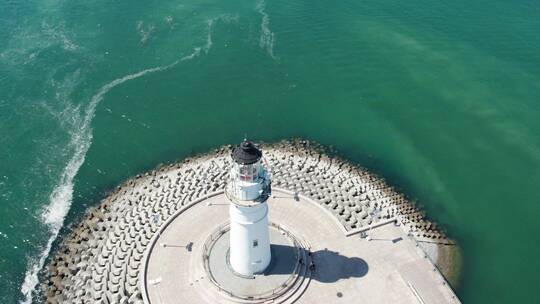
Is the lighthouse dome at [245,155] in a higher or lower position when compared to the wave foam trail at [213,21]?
higher

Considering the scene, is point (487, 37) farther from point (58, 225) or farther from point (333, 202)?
point (58, 225)

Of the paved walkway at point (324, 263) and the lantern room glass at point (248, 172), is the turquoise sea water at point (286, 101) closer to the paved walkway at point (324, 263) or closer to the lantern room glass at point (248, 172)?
the paved walkway at point (324, 263)

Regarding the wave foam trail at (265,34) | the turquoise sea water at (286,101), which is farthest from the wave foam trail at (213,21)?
the wave foam trail at (265,34)

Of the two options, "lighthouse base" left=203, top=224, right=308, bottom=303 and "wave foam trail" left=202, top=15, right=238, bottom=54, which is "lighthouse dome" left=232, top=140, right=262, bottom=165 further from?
"wave foam trail" left=202, top=15, right=238, bottom=54

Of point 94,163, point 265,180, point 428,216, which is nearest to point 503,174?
point 428,216

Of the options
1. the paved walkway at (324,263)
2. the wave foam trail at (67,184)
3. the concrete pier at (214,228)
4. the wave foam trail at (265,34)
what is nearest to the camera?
the paved walkway at (324,263)

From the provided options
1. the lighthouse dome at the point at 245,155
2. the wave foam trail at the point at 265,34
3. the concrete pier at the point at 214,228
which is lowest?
the concrete pier at the point at 214,228
